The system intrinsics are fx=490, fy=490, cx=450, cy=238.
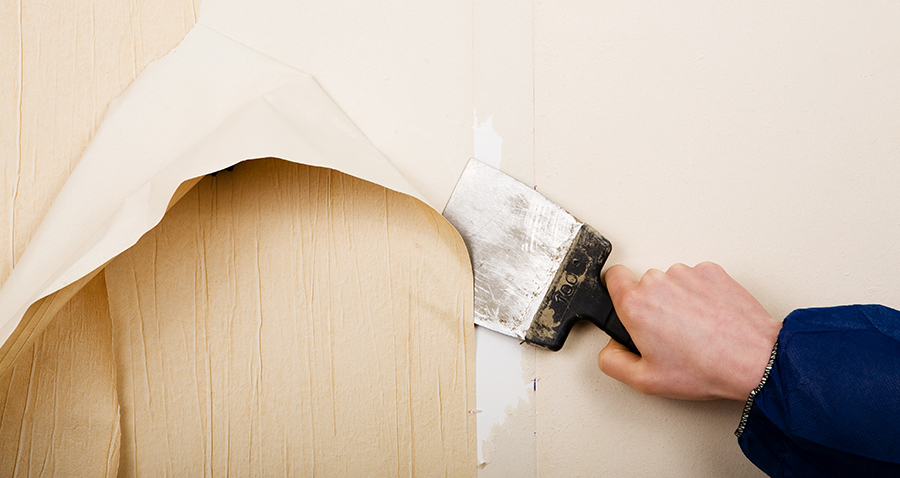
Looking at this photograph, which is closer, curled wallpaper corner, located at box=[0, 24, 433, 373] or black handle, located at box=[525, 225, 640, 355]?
curled wallpaper corner, located at box=[0, 24, 433, 373]

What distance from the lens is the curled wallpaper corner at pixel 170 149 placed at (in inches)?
26.0

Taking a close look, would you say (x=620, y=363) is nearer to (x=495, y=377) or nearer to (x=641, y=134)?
(x=495, y=377)

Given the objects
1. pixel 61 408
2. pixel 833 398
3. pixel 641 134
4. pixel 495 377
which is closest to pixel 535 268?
pixel 495 377

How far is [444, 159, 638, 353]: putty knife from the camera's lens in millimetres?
777

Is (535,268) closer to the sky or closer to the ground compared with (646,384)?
closer to the sky

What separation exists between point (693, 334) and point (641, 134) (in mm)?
343

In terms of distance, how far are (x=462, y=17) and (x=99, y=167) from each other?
2.03 ft

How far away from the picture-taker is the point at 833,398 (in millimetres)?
625

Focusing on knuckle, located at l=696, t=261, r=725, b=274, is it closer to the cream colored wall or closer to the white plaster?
the cream colored wall

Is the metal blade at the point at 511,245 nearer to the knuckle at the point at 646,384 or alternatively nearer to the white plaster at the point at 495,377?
the white plaster at the point at 495,377

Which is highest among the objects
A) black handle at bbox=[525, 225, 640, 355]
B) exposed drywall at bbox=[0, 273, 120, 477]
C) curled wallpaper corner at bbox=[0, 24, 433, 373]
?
curled wallpaper corner at bbox=[0, 24, 433, 373]

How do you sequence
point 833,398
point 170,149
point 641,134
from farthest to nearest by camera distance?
point 641,134
point 170,149
point 833,398

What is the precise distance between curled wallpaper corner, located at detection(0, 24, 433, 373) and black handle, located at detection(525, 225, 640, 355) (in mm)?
270

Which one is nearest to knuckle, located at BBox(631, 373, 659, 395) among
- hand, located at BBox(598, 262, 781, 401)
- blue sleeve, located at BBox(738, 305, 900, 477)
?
hand, located at BBox(598, 262, 781, 401)
